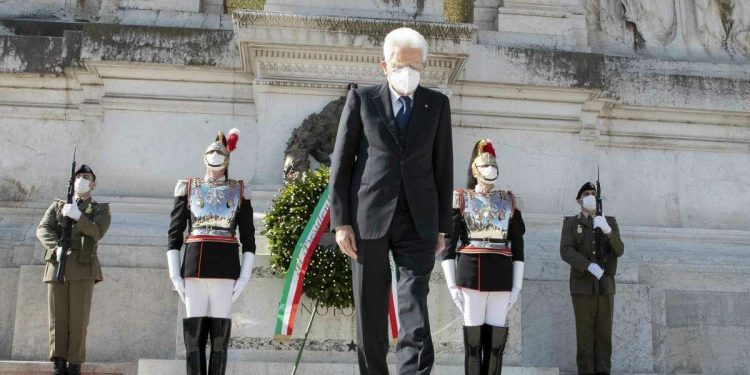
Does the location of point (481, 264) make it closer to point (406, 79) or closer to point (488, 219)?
point (488, 219)

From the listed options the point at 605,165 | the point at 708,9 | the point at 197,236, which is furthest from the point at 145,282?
the point at 708,9

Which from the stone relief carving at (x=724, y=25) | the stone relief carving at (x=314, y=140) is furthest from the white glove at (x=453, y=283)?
the stone relief carving at (x=724, y=25)

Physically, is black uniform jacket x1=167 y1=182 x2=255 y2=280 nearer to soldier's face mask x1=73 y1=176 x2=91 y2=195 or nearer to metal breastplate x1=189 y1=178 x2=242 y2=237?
metal breastplate x1=189 y1=178 x2=242 y2=237

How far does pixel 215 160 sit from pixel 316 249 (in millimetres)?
1214

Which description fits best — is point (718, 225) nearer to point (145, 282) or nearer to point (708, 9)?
point (708, 9)

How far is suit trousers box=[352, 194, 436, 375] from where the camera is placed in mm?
5008

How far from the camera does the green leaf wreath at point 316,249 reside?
796 cm

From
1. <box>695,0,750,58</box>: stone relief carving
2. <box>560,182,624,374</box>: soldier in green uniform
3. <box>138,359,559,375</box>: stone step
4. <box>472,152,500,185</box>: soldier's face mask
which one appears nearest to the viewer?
<box>472,152,500,185</box>: soldier's face mask

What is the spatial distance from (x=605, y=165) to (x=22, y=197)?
6.40 metres

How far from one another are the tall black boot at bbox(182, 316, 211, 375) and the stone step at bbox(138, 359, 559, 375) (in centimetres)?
74

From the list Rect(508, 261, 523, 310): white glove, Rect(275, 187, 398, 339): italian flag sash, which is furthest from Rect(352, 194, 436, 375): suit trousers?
Rect(275, 187, 398, 339): italian flag sash

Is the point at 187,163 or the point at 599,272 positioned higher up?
the point at 187,163

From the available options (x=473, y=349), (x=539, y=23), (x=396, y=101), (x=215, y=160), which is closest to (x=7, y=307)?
(x=215, y=160)

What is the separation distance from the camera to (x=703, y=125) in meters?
11.6
